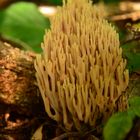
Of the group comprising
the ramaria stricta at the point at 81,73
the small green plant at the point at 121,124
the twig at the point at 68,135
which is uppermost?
the ramaria stricta at the point at 81,73

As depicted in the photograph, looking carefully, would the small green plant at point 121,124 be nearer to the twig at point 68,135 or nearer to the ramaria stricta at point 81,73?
the ramaria stricta at point 81,73

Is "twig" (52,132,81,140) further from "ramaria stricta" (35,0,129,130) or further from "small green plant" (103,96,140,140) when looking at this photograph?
"small green plant" (103,96,140,140)

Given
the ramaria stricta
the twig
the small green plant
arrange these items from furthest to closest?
the twig
the ramaria stricta
the small green plant

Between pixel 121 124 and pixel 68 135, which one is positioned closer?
pixel 121 124

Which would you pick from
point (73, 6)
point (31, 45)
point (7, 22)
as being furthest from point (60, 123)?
point (7, 22)

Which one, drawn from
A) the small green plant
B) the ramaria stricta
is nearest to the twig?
the ramaria stricta

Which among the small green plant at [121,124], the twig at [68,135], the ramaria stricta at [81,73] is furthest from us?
the twig at [68,135]

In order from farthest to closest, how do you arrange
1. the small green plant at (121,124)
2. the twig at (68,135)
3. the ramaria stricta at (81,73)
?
1. the twig at (68,135)
2. the ramaria stricta at (81,73)
3. the small green plant at (121,124)

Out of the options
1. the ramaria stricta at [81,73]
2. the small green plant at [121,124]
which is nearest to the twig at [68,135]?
the ramaria stricta at [81,73]
